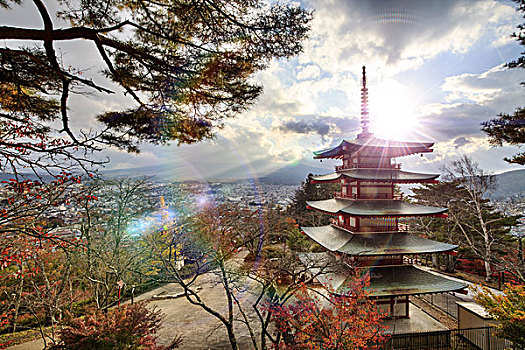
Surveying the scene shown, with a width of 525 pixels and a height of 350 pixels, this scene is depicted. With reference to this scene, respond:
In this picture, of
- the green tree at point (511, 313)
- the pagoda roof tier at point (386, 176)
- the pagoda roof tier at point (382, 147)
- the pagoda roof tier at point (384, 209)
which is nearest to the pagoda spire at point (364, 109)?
the pagoda roof tier at point (382, 147)

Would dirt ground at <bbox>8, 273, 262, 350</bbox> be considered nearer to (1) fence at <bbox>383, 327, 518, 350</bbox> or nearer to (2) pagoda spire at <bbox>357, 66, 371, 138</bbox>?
(1) fence at <bbox>383, 327, 518, 350</bbox>

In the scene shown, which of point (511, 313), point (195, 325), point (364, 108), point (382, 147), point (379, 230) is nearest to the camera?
point (511, 313)

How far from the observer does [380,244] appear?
8.57 meters

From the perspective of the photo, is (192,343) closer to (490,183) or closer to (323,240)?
(323,240)

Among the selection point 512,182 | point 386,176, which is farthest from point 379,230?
point 512,182

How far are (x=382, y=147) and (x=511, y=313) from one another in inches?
242

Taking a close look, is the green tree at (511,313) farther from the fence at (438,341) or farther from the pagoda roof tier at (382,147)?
the pagoda roof tier at (382,147)

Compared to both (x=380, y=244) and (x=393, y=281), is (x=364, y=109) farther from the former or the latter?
(x=393, y=281)

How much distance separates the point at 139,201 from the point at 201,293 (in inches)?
229

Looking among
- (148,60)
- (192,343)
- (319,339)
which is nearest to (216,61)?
(148,60)

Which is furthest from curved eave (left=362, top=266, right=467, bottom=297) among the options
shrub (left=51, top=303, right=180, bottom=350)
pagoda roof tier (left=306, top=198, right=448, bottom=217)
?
shrub (left=51, top=303, right=180, bottom=350)

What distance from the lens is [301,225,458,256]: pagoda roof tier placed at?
8070 millimetres

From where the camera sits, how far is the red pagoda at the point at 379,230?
7.98 metres

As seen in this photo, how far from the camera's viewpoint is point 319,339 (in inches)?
247
